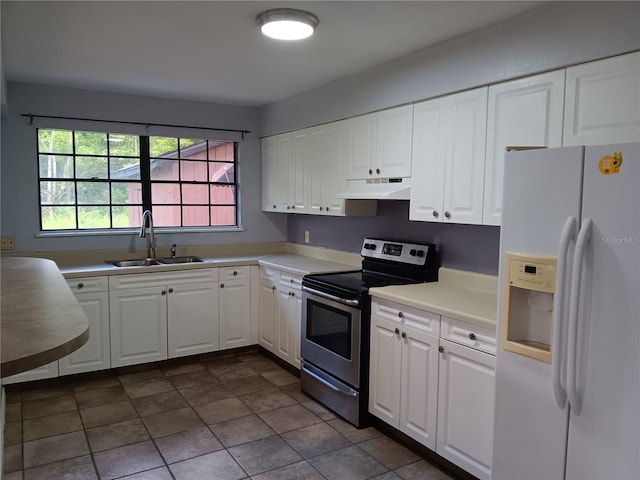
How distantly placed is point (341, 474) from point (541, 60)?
229 centimetres

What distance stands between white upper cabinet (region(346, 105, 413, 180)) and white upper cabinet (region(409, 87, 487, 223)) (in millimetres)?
88

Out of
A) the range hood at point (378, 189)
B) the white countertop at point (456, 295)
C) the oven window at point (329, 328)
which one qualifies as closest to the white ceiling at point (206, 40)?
the range hood at point (378, 189)

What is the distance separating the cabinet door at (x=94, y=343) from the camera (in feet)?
12.2

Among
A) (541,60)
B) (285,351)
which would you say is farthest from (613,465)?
(285,351)

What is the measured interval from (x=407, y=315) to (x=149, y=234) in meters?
2.64

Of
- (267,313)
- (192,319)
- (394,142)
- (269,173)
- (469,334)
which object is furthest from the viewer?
(269,173)

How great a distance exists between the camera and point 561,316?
1.75 meters

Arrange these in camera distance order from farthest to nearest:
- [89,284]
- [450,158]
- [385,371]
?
[89,284] → [385,371] → [450,158]

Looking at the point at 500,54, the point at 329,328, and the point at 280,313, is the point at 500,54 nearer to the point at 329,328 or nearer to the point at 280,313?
the point at 329,328

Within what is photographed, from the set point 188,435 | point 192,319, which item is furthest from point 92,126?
point 188,435

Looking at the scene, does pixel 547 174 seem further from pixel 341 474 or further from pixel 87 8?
pixel 87 8

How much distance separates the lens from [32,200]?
397 cm

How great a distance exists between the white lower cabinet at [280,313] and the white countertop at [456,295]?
1090 mm

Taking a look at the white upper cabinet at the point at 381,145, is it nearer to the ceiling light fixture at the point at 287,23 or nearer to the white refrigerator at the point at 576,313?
the ceiling light fixture at the point at 287,23
